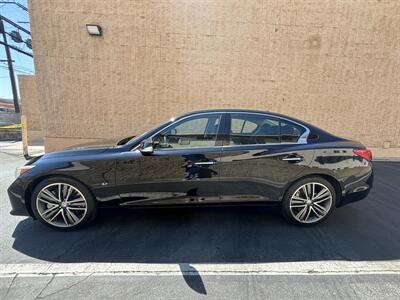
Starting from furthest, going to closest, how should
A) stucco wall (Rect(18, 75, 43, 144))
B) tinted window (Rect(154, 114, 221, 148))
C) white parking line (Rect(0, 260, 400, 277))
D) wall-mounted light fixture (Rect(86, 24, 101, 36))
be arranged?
1. stucco wall (Rect(18, 75, 43, 144))
2. wall-mounted light fixture (Rect(86, 24, 101, 36))
3. tinted window (Rect(154, 114, 221, 148))
4. white parking line (Rect(0, 260, 400, 277))

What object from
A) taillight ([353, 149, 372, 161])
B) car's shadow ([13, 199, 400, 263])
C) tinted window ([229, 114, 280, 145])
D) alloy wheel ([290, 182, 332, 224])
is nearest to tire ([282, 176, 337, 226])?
alloy wheel ([290, 182, 332, 224])

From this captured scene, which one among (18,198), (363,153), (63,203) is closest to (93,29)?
(18,198)

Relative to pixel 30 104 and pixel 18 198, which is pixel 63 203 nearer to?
pixel 18 198

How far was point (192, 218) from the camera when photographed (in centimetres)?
333

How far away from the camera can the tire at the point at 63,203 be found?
289 centimetres

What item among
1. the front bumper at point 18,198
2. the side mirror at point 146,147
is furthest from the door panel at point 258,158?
the front bumper at point 18,198

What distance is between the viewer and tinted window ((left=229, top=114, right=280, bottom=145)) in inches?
120

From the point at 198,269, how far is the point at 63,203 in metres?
1.88

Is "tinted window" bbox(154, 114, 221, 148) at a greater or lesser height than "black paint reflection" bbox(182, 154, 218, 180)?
greater

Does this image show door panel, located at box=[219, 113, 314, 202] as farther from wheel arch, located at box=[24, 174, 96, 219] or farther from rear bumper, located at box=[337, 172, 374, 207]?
wheel arch, located at box=[24, 174, 96, 219]

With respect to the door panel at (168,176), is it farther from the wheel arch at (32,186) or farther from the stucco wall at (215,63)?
the stucco wall at (215,63)

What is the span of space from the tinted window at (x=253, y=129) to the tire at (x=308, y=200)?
28.3 inches

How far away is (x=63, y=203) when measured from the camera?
2.93 metres

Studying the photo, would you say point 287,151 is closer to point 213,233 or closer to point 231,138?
point 231,138
